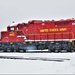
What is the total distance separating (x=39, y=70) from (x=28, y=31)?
13081mm

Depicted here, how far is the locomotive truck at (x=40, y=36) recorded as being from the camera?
68.6 feet

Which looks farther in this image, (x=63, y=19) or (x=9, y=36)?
(x=9, y=36)

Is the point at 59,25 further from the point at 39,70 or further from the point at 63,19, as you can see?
the point at 39,70

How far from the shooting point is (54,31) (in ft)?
72.0

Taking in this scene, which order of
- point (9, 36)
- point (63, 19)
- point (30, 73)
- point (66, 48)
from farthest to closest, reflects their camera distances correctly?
point (9, 36), point (63, 19), point (66, 48), point (30, 73)

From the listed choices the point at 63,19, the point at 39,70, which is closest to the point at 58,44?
the point at 63,19

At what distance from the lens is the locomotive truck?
20906mm

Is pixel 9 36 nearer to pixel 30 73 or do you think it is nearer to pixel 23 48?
pixel 23 48

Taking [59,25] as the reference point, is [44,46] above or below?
below

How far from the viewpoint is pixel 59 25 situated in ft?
71.8


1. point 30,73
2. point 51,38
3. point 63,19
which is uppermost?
point 63,19

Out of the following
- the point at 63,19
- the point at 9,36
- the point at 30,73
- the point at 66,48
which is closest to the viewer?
the point at 30,73

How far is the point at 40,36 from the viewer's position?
22.1 meters

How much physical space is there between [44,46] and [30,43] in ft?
4.20
